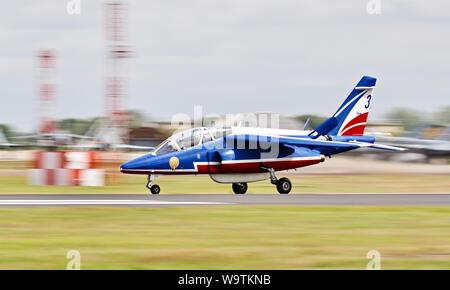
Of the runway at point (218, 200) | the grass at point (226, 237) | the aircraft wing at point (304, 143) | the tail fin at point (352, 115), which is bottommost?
the runway at point (218, 200)

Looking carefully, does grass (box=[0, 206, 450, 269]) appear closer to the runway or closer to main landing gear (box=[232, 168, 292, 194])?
the runway

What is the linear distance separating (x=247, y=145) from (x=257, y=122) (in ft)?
13.9

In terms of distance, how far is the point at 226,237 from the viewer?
1622cm

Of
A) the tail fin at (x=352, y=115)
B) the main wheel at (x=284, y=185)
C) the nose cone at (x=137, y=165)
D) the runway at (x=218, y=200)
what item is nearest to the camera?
the runway at (x=218, y=200)

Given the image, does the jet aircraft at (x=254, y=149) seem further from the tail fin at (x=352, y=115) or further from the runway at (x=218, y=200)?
the runway at (x=218, y=200)

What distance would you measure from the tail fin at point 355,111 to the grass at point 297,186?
7.62ft

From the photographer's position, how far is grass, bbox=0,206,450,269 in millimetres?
13594

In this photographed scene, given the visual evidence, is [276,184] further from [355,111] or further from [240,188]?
[355,111]

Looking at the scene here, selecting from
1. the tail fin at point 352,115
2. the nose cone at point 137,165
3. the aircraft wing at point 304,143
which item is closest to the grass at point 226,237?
the nose cone at point 137,165

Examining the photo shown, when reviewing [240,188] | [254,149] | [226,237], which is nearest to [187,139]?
[254,149]

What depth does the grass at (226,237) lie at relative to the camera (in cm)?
1359

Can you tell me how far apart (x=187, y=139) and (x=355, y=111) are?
6.61 m
